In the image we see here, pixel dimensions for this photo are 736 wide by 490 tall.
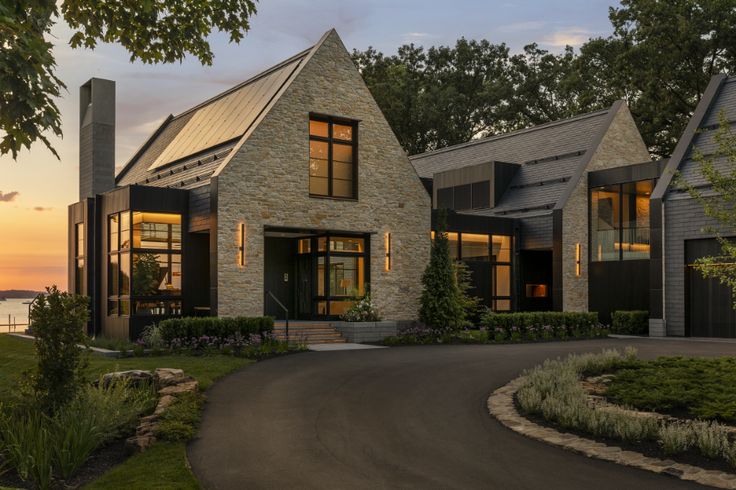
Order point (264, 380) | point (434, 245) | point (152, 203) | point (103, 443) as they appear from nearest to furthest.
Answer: point (103, 443) → point (264, 380) → point (152, 203) → point (434, 245)

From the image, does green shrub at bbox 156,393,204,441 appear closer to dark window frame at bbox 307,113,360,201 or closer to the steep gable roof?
dark window frame at bbox 307,113,360,201

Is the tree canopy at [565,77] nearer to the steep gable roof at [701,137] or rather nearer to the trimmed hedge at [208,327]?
the steep gable roof at [701,137]

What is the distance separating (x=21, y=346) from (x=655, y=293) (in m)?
21.7

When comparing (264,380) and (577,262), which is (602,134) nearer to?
(577,262)

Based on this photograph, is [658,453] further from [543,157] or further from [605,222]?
[543,157]

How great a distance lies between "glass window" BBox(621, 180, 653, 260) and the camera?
88.4 ft

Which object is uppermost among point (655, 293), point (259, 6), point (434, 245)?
point (259, 6)

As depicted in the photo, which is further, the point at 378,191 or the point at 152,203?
the point at 378,191

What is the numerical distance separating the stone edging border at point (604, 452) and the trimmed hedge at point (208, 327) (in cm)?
988

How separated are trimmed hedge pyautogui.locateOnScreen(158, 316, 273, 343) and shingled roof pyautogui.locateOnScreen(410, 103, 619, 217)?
15.0m

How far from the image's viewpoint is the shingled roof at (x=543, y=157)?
30.0m

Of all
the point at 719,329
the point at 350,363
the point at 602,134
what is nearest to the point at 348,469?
the point at 350,363

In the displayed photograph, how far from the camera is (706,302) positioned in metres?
24.4

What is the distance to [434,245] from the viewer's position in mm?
23922
